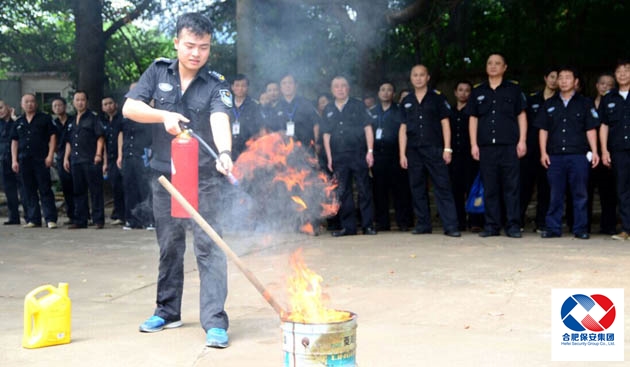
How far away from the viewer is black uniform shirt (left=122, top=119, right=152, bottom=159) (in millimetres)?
10914

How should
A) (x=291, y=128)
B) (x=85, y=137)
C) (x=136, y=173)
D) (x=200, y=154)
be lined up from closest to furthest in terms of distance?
1. (x=200, y=154)
2. (x=291, y=128)
3. (x=136, y=173)
4. (x=85, y=137)

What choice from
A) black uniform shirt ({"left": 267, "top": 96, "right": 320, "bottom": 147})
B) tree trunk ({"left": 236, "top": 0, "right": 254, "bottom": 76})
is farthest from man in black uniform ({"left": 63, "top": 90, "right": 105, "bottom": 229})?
black uniform shirt ({"left": 267, "top": 96, "right": 320, "bottom": 147})

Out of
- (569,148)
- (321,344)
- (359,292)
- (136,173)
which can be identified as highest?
(569,148)

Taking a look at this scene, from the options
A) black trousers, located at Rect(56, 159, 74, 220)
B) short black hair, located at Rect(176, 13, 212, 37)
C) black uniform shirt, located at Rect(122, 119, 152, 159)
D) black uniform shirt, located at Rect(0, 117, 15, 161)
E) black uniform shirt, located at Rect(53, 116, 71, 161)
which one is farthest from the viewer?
black uniform shirt, located at Rect(0, 117, 15, 161)

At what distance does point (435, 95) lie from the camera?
30.8 feet

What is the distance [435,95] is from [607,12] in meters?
5.33

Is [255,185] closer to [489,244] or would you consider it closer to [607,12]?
[489,244]

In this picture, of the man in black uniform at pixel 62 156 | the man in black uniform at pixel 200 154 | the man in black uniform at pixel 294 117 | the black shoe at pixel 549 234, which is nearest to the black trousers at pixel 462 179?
the black shoe at pixel 549 234

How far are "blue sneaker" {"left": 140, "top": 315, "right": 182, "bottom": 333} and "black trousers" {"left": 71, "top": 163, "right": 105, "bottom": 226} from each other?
6412mm

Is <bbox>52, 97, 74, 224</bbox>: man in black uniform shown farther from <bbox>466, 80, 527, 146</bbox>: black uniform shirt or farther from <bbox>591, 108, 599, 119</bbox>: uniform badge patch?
<bbox>591, 108, 599, 119</bbox>: uniform badge patch

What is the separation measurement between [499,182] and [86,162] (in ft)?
18.7

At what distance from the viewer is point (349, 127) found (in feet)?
31.6

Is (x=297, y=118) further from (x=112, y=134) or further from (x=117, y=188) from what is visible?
(x=117, y=188)

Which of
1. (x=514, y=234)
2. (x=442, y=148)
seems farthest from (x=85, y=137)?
(x=514, y=234)
